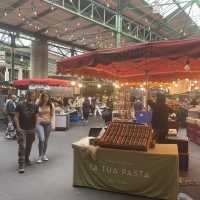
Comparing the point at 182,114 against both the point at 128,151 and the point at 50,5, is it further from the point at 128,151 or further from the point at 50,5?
the point at 128,151

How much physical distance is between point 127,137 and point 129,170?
570 millimetres

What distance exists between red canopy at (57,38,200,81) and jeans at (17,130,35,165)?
5.38 ft

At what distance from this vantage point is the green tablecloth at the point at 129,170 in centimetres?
482

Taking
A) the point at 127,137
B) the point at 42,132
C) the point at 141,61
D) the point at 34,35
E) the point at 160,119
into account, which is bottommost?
the point at 42,132

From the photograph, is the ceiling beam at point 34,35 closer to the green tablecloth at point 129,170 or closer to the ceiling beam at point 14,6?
the ceiling beam at point 14,6

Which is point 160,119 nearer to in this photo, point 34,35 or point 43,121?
point 43,121

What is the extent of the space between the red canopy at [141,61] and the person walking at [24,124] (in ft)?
4.12

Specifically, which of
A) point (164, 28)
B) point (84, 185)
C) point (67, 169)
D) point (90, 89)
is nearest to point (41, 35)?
point (164, 28)

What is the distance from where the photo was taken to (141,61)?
6453mm

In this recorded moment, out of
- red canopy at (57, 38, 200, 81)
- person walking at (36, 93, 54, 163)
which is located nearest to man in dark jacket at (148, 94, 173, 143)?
red canopy at (57, 38, 200, 81)

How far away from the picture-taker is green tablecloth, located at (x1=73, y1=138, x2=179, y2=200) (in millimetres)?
4816

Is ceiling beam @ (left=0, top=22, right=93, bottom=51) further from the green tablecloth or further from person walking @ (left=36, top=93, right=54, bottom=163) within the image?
the green tablecloth

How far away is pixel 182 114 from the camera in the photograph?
17.0 metres

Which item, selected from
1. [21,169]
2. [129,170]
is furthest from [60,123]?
[129,170]
